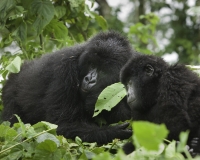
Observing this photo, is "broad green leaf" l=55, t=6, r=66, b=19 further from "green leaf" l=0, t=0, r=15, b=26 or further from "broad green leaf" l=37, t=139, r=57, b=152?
"broad green leaf" l=37, t=139, r=57, b=152

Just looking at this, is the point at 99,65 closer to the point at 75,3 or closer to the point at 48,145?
the point at 75,3

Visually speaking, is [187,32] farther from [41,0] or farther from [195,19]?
[41,0]

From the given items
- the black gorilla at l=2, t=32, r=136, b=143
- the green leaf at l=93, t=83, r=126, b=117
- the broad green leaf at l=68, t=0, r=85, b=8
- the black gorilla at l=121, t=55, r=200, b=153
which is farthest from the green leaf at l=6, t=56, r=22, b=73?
the broad green leaf at l=68, t=0, r=85, b=8

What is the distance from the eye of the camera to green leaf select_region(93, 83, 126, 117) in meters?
4.09

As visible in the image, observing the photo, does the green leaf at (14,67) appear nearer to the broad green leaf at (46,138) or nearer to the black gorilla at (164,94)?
the black gorilla at (164,94)

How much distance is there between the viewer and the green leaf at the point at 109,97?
4.09 m

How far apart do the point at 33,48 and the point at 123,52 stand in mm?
1534

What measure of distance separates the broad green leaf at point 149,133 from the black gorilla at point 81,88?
7.32 ft

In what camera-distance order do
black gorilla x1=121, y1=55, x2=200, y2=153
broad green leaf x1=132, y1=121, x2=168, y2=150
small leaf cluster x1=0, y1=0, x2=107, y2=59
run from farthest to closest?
1. small leaf cluster x1=0, y1=0, x2=107, y2=59
2. black gorilla x1=121, y1=55, x2=200, y2=153
3. broad green leaf x1=132, y1=121, x2=168, y2=150

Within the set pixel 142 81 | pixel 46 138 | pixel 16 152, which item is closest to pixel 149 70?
pixel 142 81

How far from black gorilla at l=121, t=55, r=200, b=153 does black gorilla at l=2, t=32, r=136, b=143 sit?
1.49 ft

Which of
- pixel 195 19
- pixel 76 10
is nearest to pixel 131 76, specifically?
pixel 76 10

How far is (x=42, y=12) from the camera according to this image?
5117 millimetres

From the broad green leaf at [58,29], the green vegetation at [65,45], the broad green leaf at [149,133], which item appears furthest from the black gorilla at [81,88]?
the broad green leaf at [149,133]
